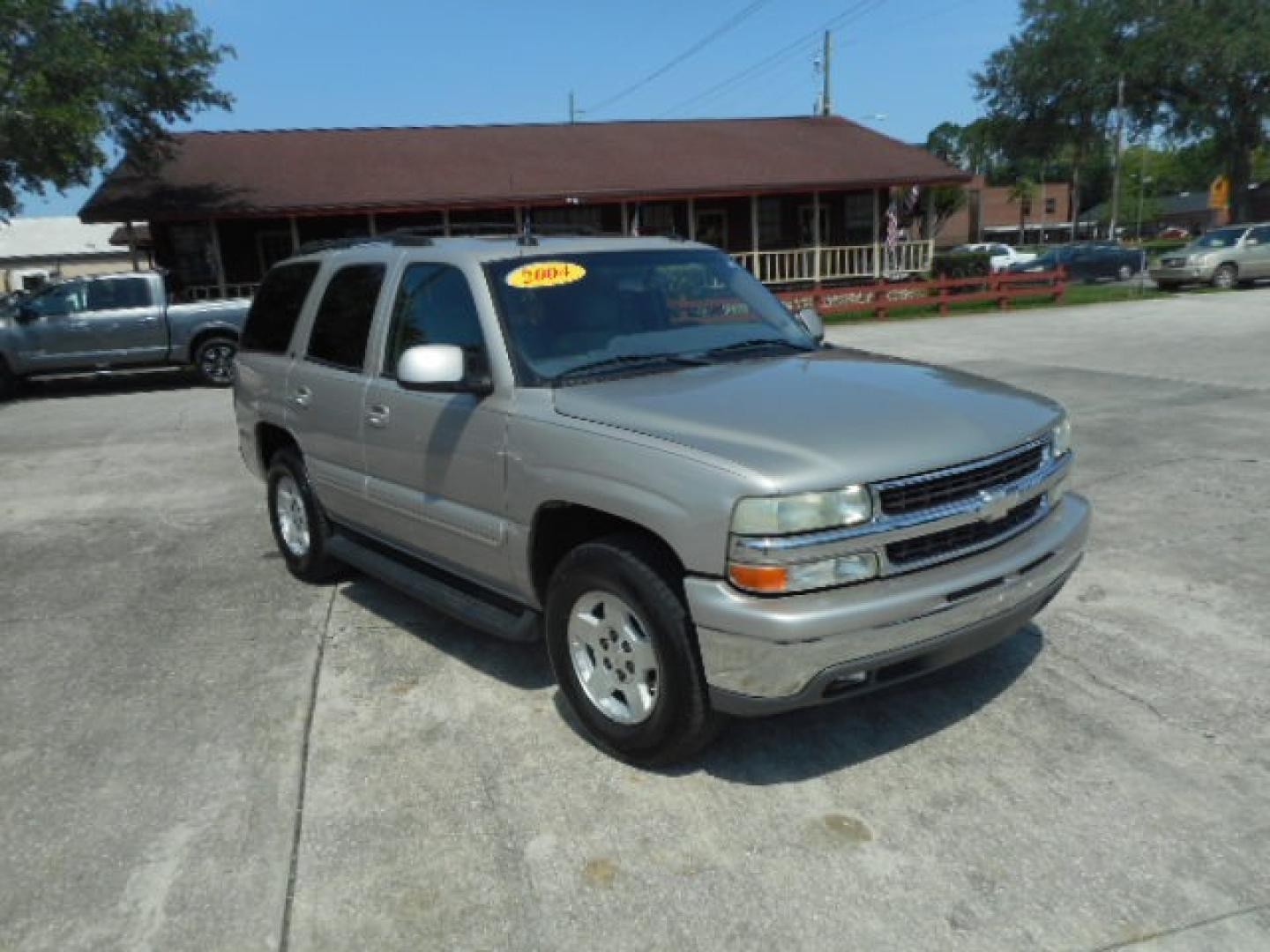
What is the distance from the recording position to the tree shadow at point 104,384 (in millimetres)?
16000

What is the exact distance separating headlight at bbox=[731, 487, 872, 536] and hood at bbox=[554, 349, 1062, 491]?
0.04 meters

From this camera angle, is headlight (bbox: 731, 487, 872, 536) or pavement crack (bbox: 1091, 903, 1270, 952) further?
headlight (bbox: 731, 487, 872, 536)

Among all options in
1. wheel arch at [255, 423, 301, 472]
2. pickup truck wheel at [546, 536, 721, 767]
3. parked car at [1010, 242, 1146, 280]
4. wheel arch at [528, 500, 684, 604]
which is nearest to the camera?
pickup truck wheel at [546, 536, 721, 767]

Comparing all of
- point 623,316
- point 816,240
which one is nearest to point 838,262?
point 816,240

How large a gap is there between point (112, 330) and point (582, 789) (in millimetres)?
14865

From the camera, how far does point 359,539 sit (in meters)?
5.07

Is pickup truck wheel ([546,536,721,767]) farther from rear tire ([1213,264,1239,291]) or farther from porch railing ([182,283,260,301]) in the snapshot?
rear tire ([1213,264,1239,291])

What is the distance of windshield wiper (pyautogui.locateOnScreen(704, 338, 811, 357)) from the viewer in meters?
4.13

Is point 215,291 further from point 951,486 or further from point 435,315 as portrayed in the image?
point 951,486

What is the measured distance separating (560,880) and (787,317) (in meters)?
2.77

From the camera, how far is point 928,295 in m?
25.2

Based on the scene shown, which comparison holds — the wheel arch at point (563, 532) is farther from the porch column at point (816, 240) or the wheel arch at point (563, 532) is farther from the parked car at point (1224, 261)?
the parked car at point (1224, 261)

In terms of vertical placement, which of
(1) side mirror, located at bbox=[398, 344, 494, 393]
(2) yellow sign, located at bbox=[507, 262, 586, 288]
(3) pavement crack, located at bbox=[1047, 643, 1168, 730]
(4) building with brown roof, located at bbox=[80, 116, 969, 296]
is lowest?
(3) pavement crack, located at bbox=[1047, 643, 1168, 730]

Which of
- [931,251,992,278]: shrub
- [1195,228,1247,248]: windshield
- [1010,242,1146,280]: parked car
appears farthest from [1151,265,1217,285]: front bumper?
[1010,242,1146,280]: parked car
